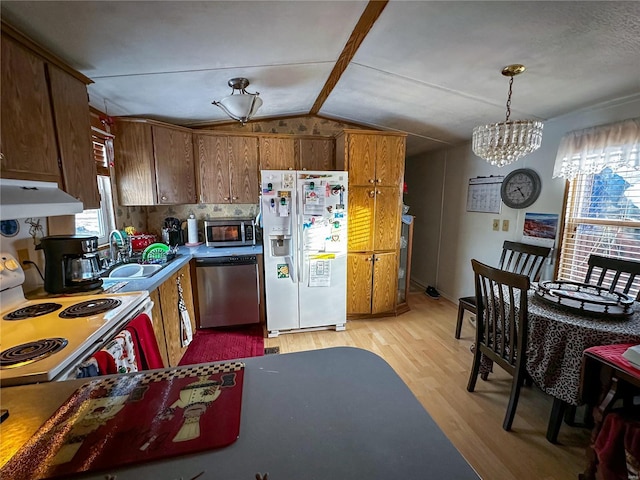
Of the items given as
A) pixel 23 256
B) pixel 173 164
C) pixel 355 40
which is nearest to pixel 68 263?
pixel 23 256

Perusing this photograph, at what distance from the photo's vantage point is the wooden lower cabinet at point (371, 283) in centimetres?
320

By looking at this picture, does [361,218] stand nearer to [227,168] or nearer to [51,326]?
[227,168]

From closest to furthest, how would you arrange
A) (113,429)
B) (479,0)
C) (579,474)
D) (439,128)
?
(113,429)
(479,0)
(579,474)
(439,128)

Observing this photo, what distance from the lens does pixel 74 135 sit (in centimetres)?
155

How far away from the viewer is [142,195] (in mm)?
2768

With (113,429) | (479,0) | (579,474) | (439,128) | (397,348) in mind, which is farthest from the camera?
(439,128)

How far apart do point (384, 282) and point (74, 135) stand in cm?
295

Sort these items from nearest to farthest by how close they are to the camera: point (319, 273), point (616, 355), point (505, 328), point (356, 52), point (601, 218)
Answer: point (616, 355), point (505, 328), point (356, 52), point (601, 218), point (319, 273)

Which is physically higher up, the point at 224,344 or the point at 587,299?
the point at 587,299

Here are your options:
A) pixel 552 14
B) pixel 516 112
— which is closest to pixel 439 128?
pixel 516 112

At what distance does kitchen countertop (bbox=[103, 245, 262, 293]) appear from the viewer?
1.78 m

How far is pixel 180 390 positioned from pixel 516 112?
3147 mm

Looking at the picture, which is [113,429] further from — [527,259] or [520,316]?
[527,259]

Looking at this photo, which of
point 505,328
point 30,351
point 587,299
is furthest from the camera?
point 505,328
